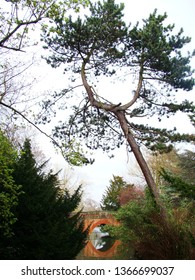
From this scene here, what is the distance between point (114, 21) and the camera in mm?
Result: 11328

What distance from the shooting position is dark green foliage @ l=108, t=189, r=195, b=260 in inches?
329

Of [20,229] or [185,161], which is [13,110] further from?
[185,161]

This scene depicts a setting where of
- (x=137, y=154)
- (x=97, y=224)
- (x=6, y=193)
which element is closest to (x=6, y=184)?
(x=6, y=193)

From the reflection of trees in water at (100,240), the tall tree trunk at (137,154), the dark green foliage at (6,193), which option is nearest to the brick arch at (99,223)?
the reflection of trees in water at (100,240)

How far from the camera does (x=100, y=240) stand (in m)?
18.8

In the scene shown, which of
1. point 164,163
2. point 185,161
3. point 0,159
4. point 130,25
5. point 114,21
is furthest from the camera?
point 164,163

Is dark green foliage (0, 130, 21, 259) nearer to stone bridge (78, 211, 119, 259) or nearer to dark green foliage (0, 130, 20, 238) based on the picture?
dark green foliage (0, 130, 20, 238)

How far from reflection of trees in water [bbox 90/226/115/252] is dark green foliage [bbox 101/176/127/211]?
385 cm

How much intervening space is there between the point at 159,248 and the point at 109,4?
8478mm

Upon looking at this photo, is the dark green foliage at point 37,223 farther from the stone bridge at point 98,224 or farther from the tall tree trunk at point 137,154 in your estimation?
the stone bridge at point 98,224

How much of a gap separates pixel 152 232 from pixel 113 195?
14.4 meters

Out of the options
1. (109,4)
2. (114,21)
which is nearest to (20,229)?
(114,21)
